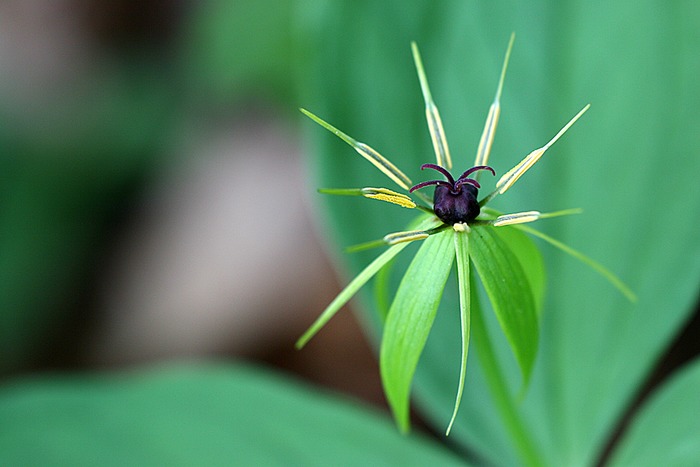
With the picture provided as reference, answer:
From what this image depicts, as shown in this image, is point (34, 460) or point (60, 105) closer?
point (34, 460)

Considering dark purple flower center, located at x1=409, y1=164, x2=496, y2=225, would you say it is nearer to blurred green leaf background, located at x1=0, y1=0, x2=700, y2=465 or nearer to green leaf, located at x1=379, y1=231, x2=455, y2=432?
green leaf, located at x1=379, y1=231, x2=455, y2=432

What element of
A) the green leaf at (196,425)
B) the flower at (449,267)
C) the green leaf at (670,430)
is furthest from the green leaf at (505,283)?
the green leaf at (196,425)

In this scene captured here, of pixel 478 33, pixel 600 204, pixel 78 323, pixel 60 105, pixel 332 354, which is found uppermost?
pixel 478 33

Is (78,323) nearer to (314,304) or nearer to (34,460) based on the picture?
(314,304)

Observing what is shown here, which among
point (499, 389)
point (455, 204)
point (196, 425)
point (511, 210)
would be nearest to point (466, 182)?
point (455, 204)

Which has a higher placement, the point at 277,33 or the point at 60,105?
the point at 277,33

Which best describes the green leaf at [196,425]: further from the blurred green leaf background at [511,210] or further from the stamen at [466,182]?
the stamen at [466,182]

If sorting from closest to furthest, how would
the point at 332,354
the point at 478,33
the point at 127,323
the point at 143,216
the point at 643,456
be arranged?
the point at 643,456
the point at 478,33
the point at 332,354
the point at 127,323
the point at 143,216

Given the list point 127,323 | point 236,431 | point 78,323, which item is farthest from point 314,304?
point 236,431
